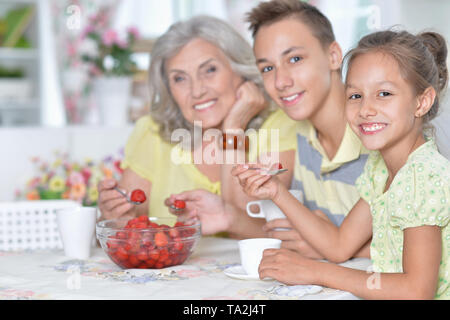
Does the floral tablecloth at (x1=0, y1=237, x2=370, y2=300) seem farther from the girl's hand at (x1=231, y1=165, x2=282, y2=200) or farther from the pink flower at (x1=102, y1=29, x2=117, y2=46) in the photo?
the pink flower at (x1=102, y1=29, x2=117, y2=46)

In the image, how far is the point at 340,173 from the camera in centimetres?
A: 142

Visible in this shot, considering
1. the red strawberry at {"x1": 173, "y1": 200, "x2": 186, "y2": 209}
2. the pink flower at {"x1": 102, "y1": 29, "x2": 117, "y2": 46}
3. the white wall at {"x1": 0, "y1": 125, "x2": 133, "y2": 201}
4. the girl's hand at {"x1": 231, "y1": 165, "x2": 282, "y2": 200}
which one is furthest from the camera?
the pink flower at {"x1": 102, "y1": 29, "x2": 117, "y2": 46}

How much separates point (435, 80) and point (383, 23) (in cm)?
161

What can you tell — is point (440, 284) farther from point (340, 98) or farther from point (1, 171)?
point (1, 171)

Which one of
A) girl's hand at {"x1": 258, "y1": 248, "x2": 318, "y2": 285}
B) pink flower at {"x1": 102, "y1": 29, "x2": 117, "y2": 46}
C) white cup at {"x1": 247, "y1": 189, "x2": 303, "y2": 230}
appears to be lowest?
girl's hand at {"x1": 258, "y1": 248, "x2": 318, "y2": 285}

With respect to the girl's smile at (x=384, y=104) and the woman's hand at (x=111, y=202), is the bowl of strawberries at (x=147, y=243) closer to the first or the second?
the woman's hand at (x=111, y=202)

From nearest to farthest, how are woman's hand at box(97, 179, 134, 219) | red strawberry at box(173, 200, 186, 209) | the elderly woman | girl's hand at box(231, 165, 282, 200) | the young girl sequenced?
1. the young girl
2. girl's hand at box(231, 165, 282, 200)
3. red strawberry at box(173, 200, 186, 209)
4. woman's hand at box(97, 179, 134, 219)
5. the elderly woman

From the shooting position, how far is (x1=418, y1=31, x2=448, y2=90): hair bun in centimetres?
112

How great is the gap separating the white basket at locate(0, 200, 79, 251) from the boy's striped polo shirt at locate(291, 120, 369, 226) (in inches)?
25.6

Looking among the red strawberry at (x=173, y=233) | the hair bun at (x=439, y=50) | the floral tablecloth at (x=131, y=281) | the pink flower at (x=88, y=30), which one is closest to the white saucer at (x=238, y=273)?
the floral tablecloth at (x=131, y=281)

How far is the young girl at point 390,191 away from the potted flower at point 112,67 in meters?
1.83

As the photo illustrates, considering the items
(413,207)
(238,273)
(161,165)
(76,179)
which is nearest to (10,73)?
(76,179)

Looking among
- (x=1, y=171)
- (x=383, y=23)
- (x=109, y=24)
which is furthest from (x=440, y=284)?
(x=109, y=24)

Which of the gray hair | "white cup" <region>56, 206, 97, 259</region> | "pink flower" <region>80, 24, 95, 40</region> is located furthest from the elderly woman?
"pink flower" <region>80, 24, 95, 40</region>
